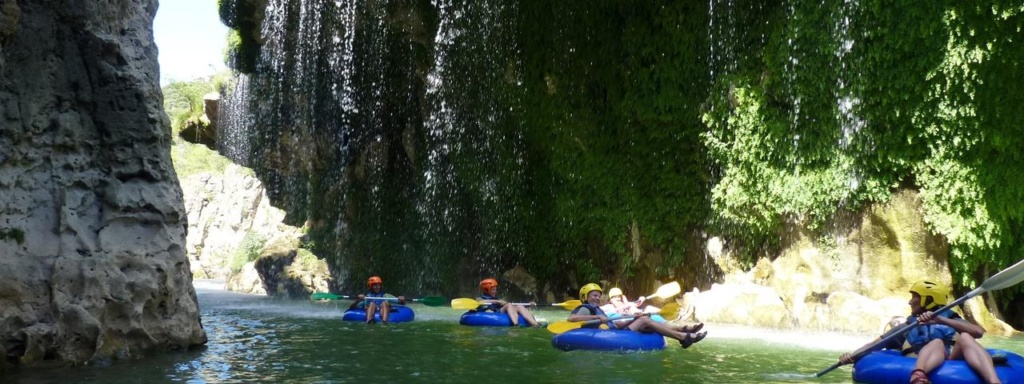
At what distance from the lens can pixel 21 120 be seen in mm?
7641

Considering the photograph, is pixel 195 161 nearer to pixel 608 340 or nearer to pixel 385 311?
pixel 385 311

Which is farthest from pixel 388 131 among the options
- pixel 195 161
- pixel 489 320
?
pixel 195 161

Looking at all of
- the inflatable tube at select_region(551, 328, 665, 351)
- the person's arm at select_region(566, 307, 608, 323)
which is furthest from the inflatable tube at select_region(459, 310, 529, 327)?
the inflatable tube at select_region(551, 328, 665, 351)

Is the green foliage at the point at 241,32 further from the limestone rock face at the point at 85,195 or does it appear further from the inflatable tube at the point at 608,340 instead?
the inflatable tube at the point at 608,340

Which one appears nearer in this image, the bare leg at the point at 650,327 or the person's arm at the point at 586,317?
the bare leg at the point at 650,327

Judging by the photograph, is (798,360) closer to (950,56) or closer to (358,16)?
(950,56)

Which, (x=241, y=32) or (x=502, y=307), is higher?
(x=241, y=32)

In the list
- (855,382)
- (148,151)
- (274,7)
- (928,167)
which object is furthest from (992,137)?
(274,7)

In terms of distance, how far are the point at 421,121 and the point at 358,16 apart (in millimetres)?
3541

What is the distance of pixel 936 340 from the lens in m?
6.46

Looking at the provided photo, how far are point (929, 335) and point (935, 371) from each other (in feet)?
A: 2.17

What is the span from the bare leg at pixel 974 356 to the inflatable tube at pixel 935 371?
0.18 ft

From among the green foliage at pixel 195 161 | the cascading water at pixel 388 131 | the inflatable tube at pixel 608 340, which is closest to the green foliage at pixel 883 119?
the inflatable tube at pixel 608 340

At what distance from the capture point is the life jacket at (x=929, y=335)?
6.76m
